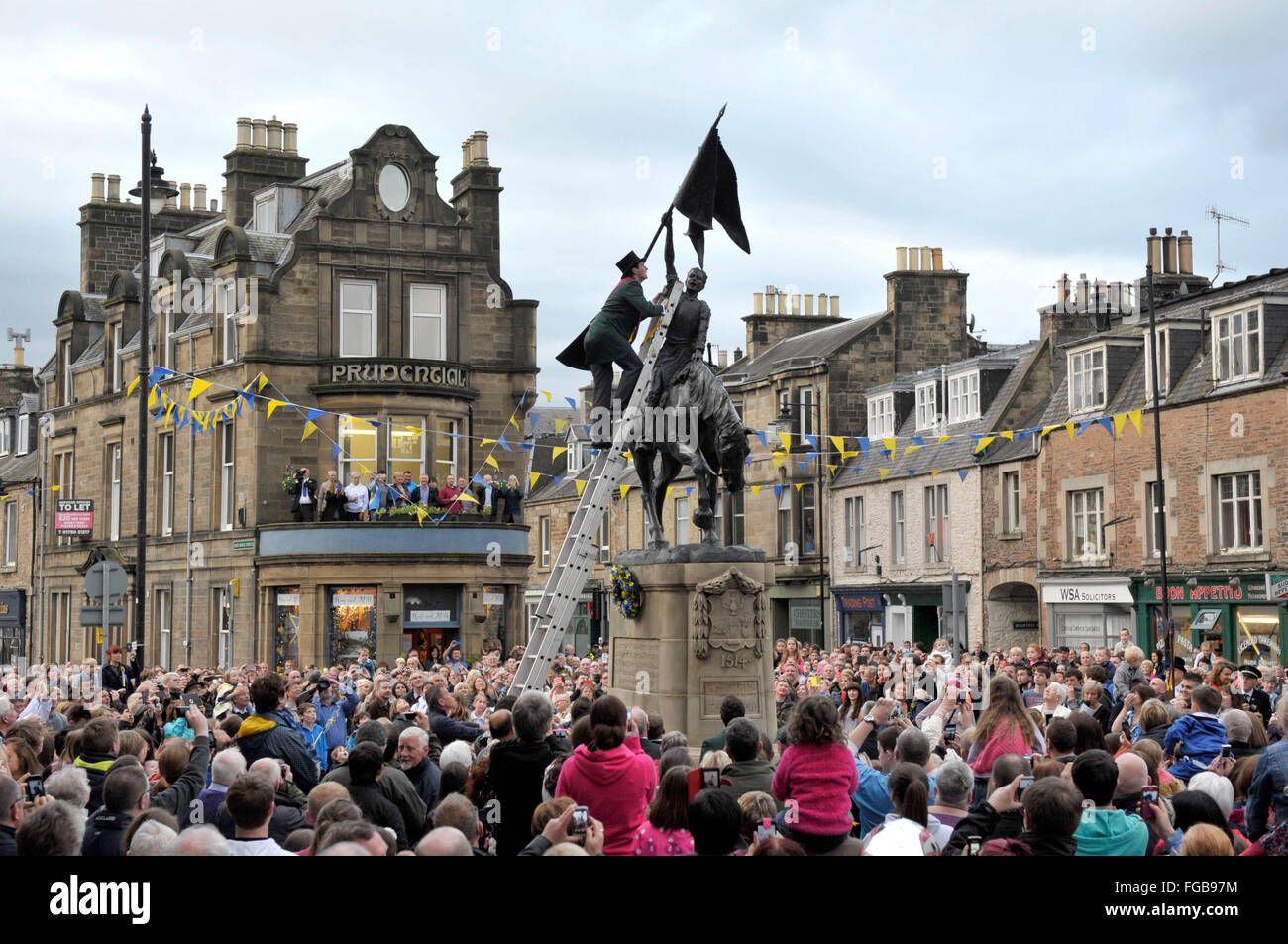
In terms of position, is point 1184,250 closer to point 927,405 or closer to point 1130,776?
point 927,405

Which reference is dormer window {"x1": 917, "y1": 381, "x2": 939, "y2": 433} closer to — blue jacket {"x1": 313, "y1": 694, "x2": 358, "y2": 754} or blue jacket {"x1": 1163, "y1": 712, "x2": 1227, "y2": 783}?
blue jacket {"x1": 313, "y1": 694, "x2": 358, "y2": 754}

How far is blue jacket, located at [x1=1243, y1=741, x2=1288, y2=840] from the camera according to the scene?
7.17m

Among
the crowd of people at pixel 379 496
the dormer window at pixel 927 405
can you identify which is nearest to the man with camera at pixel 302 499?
the crowd of people at pixel 379 496

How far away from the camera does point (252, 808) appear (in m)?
5.96

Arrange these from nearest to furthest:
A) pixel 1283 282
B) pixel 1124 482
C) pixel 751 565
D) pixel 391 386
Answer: pixel 751 565, pixel 1283 282, pixel 1124 482, pixel 391 386

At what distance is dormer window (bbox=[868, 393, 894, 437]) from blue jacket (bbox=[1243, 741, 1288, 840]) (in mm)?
35010

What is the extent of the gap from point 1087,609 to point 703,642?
78.4 ft

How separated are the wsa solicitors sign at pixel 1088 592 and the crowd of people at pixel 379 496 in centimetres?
1338

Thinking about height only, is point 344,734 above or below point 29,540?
below

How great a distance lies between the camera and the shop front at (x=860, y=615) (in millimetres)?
41438

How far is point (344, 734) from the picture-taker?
12.5m
